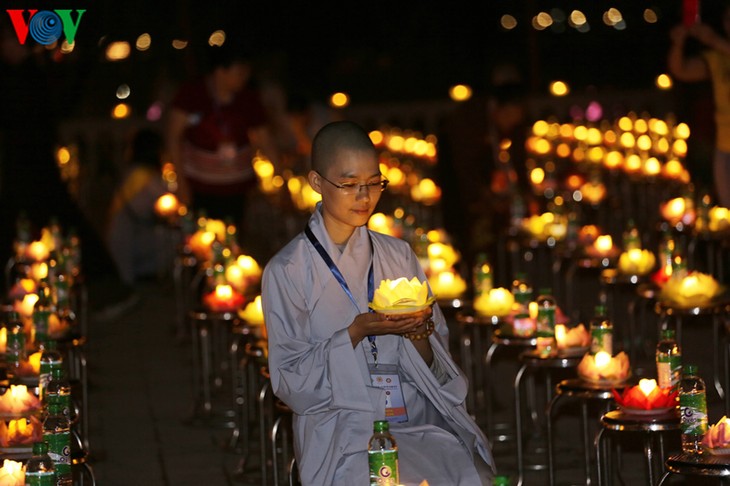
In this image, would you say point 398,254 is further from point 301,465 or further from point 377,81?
point 377,81

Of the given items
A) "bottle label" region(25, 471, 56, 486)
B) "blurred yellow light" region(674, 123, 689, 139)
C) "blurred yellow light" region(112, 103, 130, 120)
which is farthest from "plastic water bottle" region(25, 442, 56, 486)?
"blurred yellow light" region(112, 103, 130, 120)

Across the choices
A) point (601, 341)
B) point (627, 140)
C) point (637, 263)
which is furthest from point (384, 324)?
point (627, 140)

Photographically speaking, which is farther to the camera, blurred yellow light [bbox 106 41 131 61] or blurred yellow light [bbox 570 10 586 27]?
blurred yellow light [bbox 570 10 586 27]

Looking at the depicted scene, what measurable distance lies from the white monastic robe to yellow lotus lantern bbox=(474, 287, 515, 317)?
2.24 m

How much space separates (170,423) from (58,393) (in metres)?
3.48

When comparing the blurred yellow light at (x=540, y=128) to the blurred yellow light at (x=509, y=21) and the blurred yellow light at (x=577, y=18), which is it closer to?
the blurred yellow light at (x=509, y=21)

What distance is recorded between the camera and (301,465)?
5242 millimetres

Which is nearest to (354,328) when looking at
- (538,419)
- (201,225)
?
(538,419)

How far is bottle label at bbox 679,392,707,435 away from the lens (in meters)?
5.14

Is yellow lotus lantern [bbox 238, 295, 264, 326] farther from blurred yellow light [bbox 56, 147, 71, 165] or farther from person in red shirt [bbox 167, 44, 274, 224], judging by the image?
blurred yellow light [bbox 56, 147, 71, 165]

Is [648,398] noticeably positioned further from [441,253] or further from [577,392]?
[441,253]

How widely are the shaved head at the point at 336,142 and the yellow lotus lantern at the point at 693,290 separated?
8.43 ft

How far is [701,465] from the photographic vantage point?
15.9ft

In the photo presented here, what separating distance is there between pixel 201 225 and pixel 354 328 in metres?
5.79
